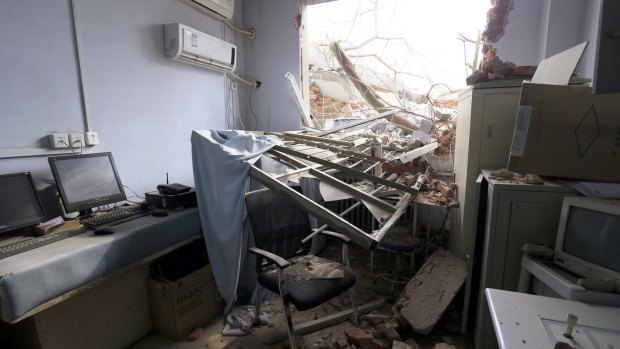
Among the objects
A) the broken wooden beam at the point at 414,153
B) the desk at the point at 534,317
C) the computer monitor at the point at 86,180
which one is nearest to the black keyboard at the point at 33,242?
the computer monitor at the point at 86,180

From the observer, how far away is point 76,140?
193 centimetres

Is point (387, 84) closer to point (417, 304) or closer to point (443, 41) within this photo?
point (443, 41)

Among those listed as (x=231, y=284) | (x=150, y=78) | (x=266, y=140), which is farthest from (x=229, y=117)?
(x=231, y=284)

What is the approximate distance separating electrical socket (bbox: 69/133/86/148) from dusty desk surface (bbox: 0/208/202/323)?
665mm

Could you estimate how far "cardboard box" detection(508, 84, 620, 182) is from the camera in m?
1.35

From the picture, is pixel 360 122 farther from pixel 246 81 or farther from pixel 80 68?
pixel 80 68

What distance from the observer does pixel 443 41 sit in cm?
366

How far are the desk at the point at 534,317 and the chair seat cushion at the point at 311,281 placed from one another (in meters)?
0.87

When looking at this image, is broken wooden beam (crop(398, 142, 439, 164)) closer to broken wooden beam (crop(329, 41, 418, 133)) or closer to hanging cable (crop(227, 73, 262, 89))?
broken wooden beam (crop(329, 41, 418, 133))

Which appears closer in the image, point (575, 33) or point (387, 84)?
point (575, 33)

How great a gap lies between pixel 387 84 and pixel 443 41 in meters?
0.86

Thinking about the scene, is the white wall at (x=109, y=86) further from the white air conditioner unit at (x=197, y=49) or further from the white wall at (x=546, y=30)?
the white wall at (x=546, y=30)

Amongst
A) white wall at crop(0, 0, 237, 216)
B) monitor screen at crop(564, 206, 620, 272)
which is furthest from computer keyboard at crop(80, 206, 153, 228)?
monitor screen at crop(564, 206, 620, 272)

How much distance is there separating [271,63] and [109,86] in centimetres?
193
